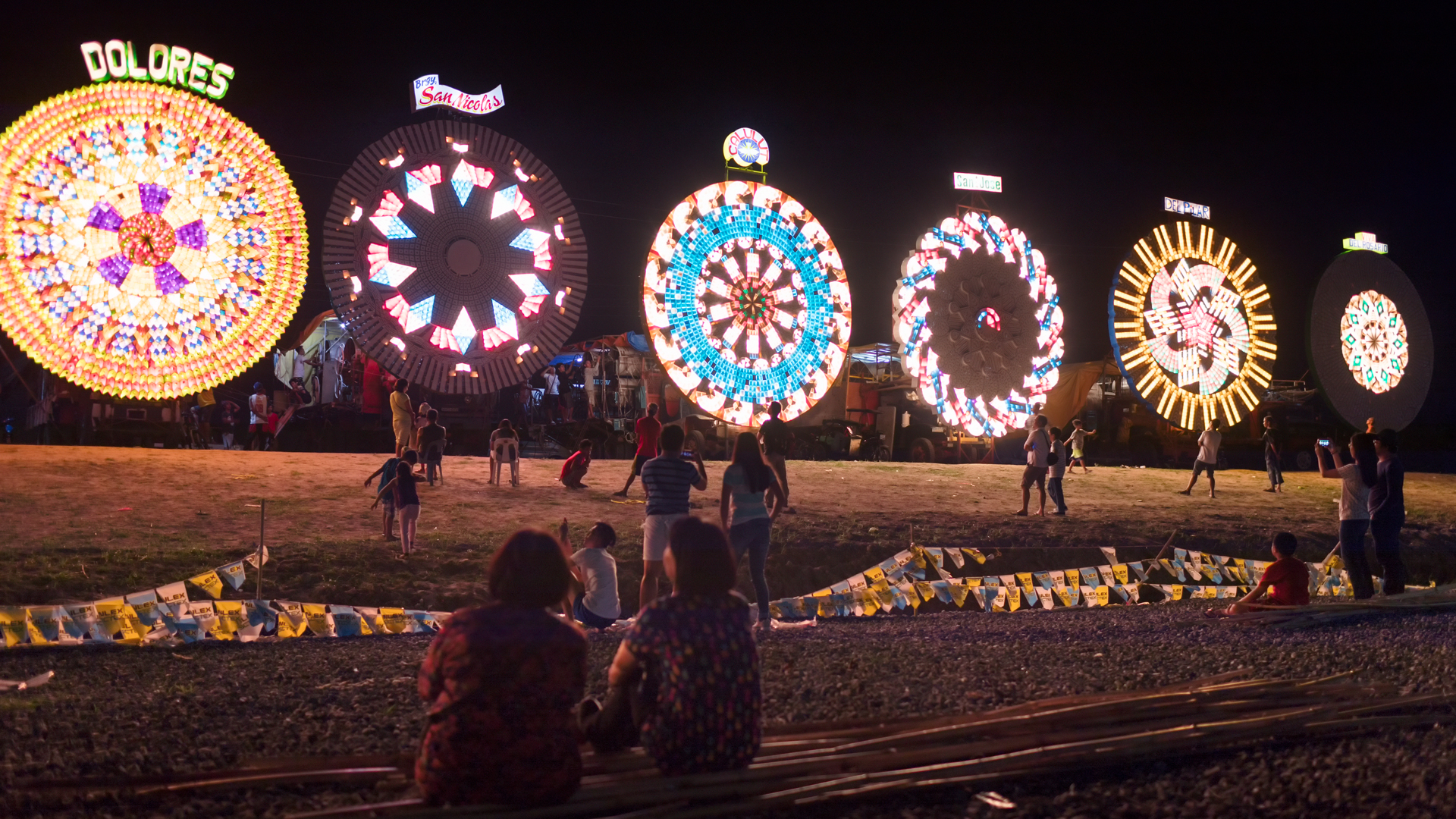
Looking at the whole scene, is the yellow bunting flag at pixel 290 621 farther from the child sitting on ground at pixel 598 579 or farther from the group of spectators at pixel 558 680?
the group of spectators at pixel 558 680

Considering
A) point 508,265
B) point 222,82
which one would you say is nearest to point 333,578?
point 508,265

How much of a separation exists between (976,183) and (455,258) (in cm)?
1661

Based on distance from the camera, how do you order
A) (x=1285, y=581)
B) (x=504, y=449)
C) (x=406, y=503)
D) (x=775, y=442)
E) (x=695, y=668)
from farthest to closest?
(x=504, y=449), (x=775, y=442), (x=406, y=503), (x=1285, y=581), (x=695, y=668)

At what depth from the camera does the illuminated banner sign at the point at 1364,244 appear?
30156 mm

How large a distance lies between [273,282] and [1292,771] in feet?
45.7

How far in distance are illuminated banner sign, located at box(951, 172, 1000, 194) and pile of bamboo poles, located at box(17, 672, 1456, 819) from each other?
885 inches

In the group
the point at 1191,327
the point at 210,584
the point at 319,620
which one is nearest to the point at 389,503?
the point at 210,584

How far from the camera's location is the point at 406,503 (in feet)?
36.9

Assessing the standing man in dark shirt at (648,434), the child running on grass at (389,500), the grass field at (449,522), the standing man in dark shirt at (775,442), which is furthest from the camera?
the standing man in dark shirt at (648,434)

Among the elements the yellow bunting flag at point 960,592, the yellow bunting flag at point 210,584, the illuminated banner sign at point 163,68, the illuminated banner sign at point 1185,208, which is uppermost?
the illuminated banner sign at point 1185,208

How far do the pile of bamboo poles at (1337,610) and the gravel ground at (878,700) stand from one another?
201 millimetres

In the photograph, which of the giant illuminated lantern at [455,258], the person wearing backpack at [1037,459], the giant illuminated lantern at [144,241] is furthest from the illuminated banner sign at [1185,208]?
the giant illuminated lantern at [144,241]

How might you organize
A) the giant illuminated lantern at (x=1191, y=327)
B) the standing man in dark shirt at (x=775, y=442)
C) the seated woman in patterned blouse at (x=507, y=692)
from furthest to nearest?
the giant illuminated lantern at (x=1191, y=327)
the standing man in dark shirt at (x=775, y=442)
the seated woman in patterned blouse at (x=507, y=692)

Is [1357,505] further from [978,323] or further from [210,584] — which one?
[978,323]
